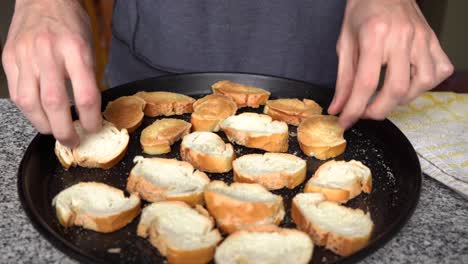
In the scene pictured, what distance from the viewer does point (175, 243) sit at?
39.1 inches

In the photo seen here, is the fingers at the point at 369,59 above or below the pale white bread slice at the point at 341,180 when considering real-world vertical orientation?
above

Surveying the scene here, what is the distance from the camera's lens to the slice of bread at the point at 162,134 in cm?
132

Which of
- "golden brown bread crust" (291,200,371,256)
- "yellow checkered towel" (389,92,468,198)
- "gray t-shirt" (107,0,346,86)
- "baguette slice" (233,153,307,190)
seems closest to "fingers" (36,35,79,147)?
"baguette slice" (233,153,307,190)

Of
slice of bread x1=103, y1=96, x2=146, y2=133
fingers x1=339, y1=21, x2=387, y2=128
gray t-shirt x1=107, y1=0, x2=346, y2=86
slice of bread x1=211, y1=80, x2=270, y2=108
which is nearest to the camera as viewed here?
fingers x1=339, y1=21, x2=387, y2=128

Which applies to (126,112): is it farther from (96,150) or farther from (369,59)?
(369,59)

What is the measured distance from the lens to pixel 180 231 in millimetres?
1047

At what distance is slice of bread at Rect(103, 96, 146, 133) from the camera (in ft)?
4.57

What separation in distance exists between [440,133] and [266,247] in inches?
28.0

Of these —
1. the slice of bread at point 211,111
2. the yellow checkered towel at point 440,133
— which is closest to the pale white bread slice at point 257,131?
the slice of bread at point 211,111

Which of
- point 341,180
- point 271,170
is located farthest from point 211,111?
point 341,180

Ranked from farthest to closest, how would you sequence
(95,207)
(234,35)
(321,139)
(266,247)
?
(234,35), (321,139), (95,207), (266,247)

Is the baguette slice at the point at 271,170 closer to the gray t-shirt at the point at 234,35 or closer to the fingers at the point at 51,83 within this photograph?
the fingers at the point at 51,83

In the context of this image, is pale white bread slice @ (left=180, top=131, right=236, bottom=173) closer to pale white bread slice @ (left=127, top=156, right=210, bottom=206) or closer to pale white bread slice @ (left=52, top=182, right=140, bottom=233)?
pale white bread slice @ (left=127, top=156, right=210, bottom=206)

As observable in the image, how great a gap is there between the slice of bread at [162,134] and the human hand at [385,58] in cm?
39
